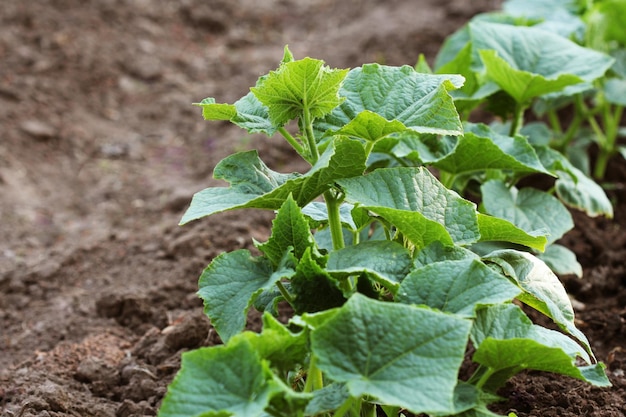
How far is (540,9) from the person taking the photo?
4.50m

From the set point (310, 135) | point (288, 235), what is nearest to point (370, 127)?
point (310, 135)

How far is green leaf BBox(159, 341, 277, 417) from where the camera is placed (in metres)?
1.56

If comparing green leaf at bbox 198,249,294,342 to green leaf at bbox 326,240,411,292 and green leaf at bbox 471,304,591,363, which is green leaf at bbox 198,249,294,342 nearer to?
green leaf at bbox 326,240,411,292

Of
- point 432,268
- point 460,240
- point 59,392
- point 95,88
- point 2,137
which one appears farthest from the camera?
point 95,88

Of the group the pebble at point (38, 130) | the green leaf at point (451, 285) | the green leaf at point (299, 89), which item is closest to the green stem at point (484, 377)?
the green leaf at point (451, 285)

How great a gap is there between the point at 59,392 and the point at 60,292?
3.62ft

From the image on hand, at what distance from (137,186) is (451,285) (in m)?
3.08

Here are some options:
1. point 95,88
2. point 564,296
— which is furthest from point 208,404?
point 95,88

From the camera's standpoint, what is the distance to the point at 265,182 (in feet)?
6.70

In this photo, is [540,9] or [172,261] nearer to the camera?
[172,261]

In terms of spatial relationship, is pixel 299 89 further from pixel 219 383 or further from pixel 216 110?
pixel 219 383

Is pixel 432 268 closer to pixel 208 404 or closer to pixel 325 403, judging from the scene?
pixel 325 403

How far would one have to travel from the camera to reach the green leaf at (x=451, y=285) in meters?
1.77

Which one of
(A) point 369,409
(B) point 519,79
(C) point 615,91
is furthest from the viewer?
(C) point 615,91
